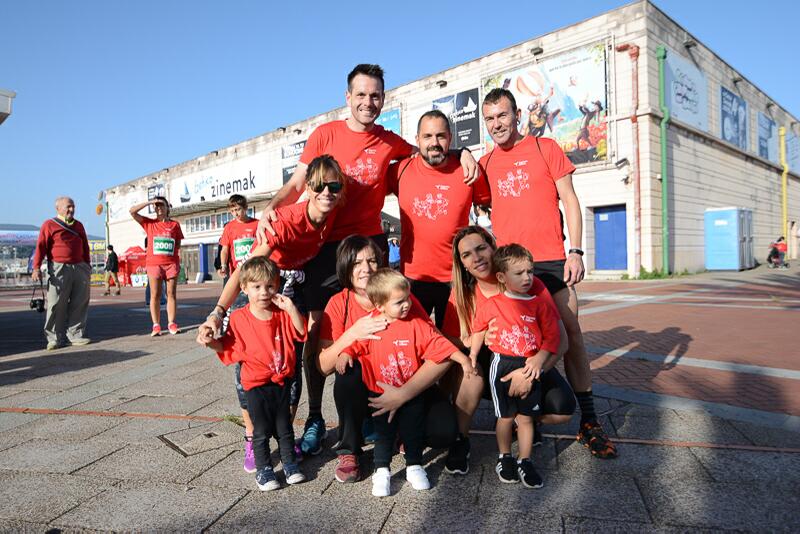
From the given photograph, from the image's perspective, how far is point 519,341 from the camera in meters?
2.56

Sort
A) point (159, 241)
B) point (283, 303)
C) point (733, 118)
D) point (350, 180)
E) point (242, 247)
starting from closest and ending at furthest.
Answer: point (283, 303) < point (350, 180) < point (242, 247) < point (159, 241) < point (733, 118)

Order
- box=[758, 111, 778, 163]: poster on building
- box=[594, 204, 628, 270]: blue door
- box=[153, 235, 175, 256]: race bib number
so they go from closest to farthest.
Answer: box=[153, 235, 175, 256]: race bib number → box=[594, 204, 628, 270]: blue door → box=[758, 111, 778, 163]: poster on building

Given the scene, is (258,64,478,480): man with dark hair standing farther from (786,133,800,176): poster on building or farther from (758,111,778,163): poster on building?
(786,133,800,176): poster on building

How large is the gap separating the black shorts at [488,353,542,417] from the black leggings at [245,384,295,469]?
104cm

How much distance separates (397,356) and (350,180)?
1.16 metres

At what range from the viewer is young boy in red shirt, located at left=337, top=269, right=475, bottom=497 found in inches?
97.7

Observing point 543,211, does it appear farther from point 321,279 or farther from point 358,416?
point 358,416

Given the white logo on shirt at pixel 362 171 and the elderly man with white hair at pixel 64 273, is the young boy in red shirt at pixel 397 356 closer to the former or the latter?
the white logo on shirt at pixel 362 171

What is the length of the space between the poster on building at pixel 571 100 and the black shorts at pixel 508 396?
17036 mm

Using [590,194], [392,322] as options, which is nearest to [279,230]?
[392,322]

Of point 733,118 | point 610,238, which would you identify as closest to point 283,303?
point 610,238

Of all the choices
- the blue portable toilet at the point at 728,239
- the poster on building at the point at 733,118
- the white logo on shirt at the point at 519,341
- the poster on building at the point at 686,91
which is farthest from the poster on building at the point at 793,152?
the white logo on shirt at the point at 519,341

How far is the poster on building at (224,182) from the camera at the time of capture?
106 feet

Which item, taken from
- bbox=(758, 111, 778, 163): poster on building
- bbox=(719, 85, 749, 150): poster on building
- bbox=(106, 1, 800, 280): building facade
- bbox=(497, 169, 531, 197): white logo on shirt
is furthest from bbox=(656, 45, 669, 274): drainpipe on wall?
bbox=(497, 169, 531, 197): white logo on shirt
